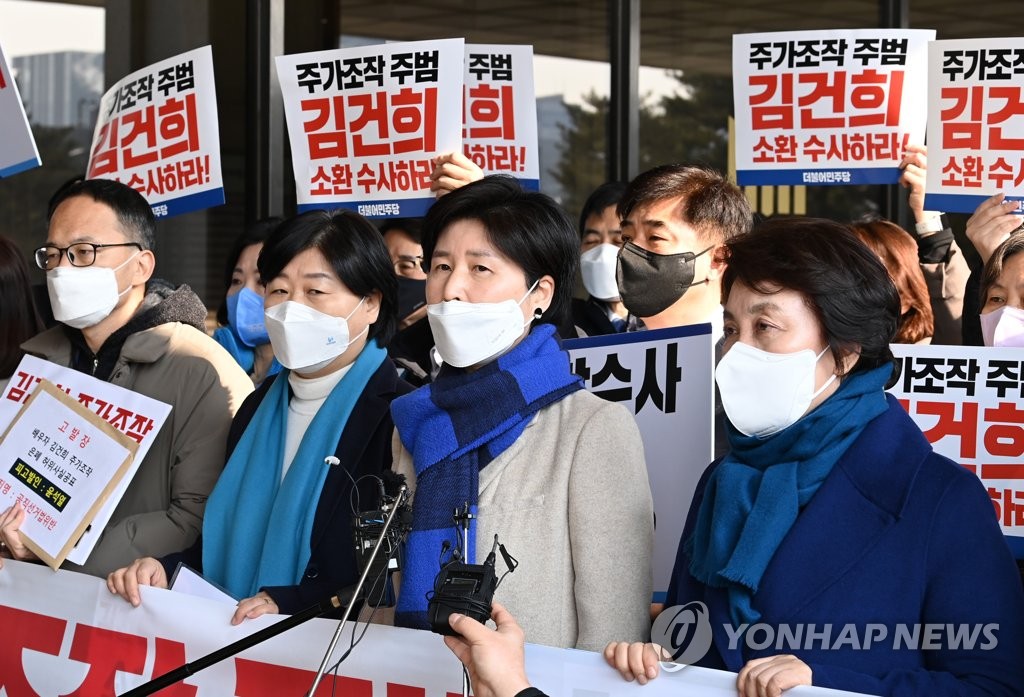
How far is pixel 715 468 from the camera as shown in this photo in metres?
2.60

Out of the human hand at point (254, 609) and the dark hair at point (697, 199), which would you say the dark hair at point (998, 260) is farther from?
the human hand at point (254, 609)

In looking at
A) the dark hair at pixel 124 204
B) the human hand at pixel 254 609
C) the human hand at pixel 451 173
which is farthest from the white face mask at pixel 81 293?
the human hand at pixel 254 609

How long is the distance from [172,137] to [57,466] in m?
1.77

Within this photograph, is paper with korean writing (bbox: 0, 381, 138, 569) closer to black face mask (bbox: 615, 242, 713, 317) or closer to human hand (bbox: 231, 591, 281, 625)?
human hand (bbox: 231, 591, 281, 625)

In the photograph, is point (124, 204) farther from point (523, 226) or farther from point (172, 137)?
point (523, 226)

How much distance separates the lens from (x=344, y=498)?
3.09m

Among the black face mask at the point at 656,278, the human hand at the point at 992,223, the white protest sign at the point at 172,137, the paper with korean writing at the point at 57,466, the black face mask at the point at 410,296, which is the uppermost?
the white protest sign at the point at 172,137

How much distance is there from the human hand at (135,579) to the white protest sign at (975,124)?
2537 mm

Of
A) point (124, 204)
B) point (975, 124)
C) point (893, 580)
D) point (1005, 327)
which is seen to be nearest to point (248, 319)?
point (124, 204)

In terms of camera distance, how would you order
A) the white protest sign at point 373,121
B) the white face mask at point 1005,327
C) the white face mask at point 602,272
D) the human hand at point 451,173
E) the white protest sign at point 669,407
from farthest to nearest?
the white face mask at point 602,272 → the white protest sign at point 373,121 → the human hand at point 451,173 → the white face mask at point 1005,327 → the white protest sign at point 669,407

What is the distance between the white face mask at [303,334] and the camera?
328 centimetres

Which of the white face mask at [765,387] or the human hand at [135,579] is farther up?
the white face mask at [765,387]

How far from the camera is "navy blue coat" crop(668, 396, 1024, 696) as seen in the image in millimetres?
2160

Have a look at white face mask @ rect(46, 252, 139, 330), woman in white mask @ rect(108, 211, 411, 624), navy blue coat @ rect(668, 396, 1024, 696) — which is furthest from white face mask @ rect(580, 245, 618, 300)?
navy blue coat @ rect(668, 396, 1024, 696)
